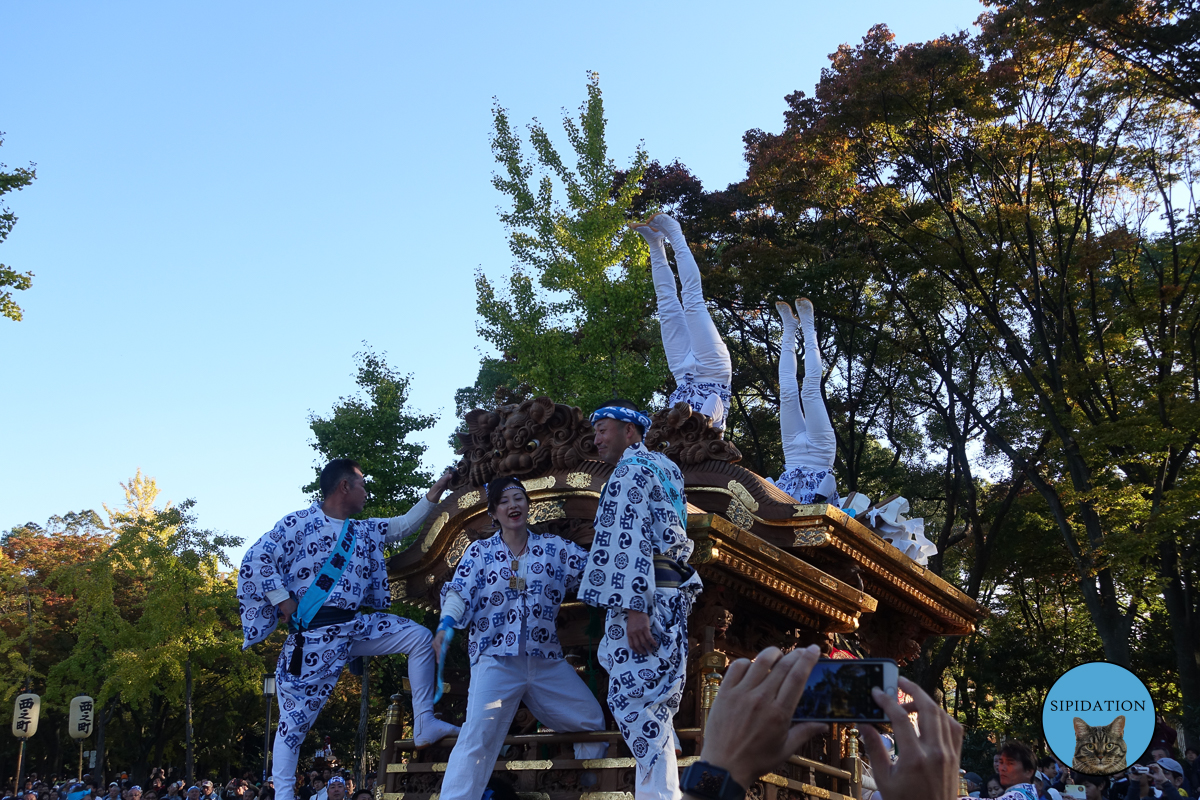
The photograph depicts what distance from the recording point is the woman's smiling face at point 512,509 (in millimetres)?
5082

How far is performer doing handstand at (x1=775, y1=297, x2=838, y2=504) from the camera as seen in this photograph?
7746mm

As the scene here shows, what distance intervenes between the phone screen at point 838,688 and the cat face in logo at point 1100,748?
17.2ft

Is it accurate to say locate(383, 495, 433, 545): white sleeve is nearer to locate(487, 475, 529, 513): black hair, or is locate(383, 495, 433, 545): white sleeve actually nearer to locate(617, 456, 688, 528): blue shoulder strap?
locate(487, 475, 529, 513): black hair

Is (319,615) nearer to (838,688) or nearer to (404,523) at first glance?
(404,523)

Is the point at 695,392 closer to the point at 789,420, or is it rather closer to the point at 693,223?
the point at 789,420

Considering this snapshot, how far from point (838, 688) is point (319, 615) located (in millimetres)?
4104

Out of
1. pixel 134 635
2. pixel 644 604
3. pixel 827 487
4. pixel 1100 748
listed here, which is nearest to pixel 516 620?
pixel 644 604

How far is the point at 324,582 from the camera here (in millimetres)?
5383

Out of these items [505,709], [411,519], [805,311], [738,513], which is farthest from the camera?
[805,311]

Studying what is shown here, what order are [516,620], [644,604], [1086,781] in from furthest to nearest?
[1086,781]
[516,620]
[644,604]

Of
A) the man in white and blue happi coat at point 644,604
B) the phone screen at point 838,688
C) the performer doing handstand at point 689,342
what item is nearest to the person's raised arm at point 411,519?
the man in white and blue happi coat at point 644,604

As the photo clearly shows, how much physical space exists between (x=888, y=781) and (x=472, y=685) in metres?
3.55

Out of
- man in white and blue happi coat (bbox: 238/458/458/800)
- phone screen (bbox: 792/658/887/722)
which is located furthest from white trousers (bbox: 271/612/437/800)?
phone screen (bbox: 792/658/887/722)
